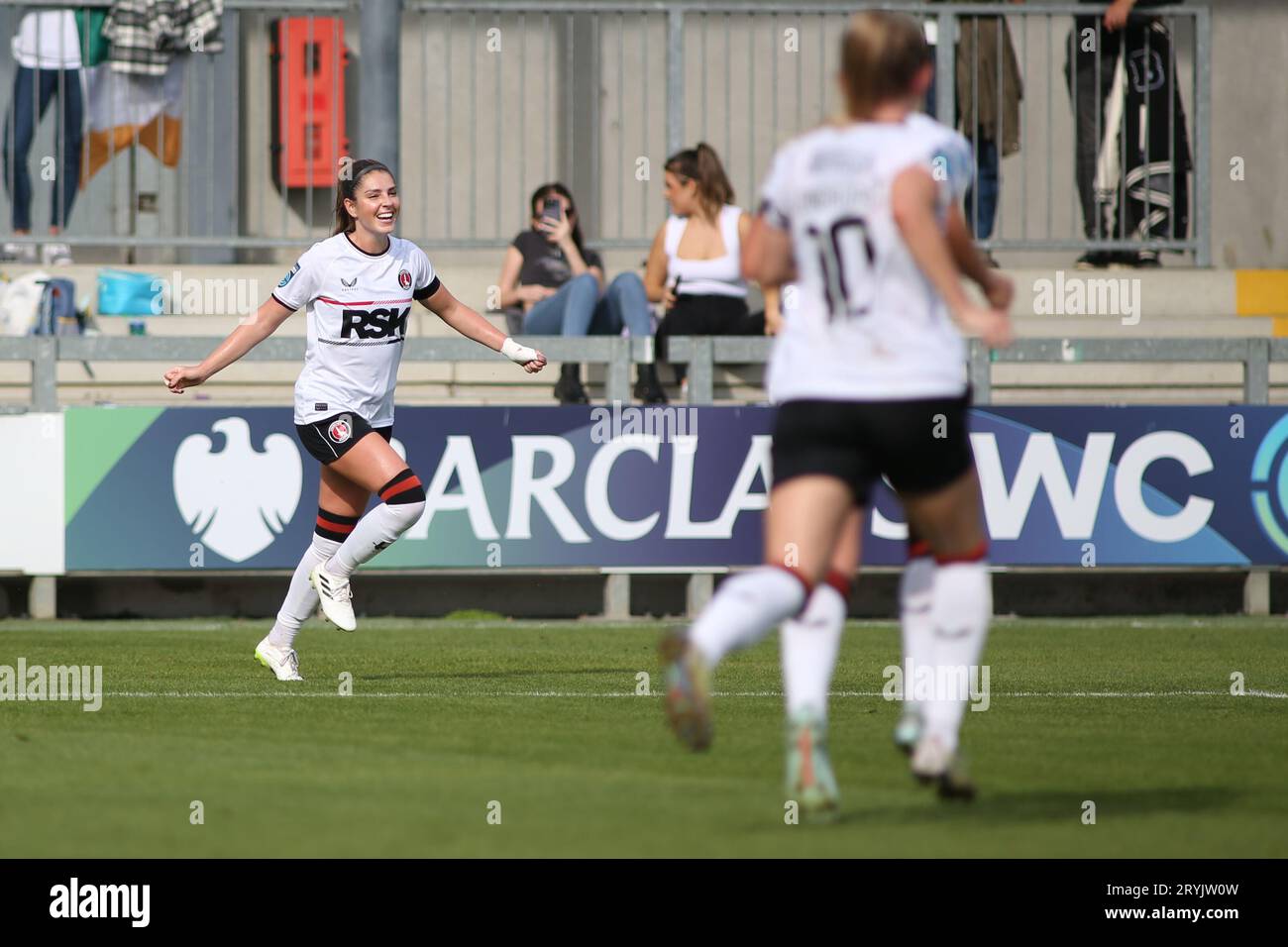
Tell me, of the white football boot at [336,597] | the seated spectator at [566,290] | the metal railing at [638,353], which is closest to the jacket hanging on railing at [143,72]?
the seated spectator at [566,290]

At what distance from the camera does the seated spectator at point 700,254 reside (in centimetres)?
1422

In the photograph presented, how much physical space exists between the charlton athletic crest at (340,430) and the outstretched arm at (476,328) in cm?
67

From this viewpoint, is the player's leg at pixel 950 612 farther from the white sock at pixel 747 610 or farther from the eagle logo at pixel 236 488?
the eagle logo at pixel 236 488

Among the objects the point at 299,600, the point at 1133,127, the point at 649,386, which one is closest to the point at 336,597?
the point at 299,600

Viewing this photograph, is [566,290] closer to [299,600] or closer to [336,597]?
[299,600]

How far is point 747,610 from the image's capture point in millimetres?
5324

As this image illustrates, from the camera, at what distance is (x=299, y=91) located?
17672 millimetres

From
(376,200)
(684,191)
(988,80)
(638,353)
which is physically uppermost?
(988,80)

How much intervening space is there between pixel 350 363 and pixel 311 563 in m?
0.92

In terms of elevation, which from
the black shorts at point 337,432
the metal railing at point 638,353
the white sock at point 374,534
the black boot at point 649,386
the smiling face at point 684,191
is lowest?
the white sock at point 374,534

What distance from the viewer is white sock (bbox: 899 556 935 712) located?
5.82m
